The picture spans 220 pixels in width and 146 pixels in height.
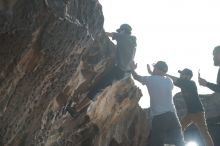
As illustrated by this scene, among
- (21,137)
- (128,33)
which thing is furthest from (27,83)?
(128,33)

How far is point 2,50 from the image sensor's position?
645 cm

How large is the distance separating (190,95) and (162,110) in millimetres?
2195

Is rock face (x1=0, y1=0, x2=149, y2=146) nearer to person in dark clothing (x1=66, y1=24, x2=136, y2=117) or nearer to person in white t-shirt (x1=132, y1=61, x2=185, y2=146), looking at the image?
person in dark clothing (x1=66, y1=24, x2=136, y2=117)

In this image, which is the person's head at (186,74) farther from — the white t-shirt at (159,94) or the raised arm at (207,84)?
the white t-shirt at (159,94)

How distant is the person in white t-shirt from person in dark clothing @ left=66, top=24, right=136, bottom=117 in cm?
207

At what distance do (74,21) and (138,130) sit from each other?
8.30 meters

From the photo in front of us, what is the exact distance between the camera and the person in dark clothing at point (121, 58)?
1103 cm

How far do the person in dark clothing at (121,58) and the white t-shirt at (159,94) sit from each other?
2201 mm

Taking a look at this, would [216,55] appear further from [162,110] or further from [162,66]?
[162,110]

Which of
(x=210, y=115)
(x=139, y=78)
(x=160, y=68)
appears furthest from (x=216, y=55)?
(x=210, y=115)

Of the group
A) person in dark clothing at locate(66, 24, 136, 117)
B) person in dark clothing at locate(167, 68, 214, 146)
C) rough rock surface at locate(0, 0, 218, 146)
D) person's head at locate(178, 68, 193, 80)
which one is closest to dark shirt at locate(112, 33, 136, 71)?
person in dark clothing at locate(66, 24, 136, 117)

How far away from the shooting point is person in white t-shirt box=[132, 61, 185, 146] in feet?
27.4

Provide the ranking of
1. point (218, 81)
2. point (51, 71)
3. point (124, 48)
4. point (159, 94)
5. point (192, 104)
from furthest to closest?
Answer: point (124, 48)
point (218, 81)
point (192, 104)
point (159, 94)
point (51, 71)

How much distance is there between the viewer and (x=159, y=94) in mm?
8695
